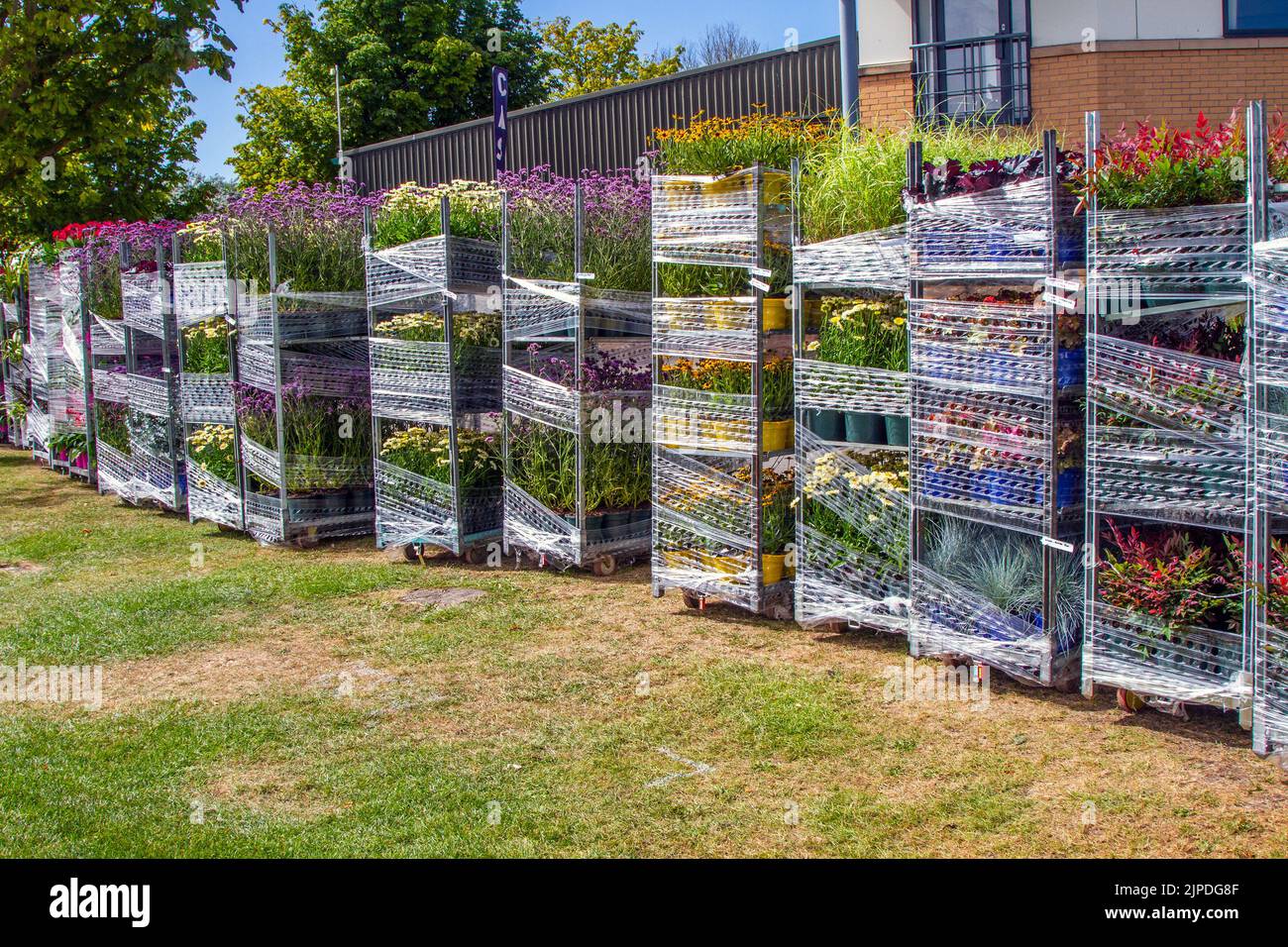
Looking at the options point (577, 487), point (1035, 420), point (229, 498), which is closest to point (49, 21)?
point (229, 498)

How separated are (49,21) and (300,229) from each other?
621cm

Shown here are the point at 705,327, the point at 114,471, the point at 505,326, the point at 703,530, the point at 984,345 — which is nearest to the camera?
the point at 984,345

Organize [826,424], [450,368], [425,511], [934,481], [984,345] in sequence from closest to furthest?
1. [984,345]
2. [934,481]
3. [826,424]
4. [450,368]
5. [425,511]

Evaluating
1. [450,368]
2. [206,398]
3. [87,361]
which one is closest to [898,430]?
[450,368]

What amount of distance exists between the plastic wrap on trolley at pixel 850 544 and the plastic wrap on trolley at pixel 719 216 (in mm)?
1326

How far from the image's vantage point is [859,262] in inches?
291

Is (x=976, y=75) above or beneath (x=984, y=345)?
above

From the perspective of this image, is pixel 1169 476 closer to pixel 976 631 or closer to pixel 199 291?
pixel 976 631

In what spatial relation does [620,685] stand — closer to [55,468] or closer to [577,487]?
[577,487]

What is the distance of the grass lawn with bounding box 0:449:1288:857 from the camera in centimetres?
504

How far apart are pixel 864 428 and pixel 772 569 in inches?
46.2

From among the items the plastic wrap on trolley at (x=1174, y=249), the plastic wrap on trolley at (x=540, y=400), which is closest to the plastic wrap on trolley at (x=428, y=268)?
the plastic wrap on trolley at (x=540, y=400)

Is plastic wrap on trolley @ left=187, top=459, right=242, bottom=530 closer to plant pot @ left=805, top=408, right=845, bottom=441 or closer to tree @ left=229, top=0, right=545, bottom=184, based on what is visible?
plant pot @ left=805, top=408, right=845, bottom=441

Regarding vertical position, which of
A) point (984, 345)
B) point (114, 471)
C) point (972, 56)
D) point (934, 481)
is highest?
point (972, 56)
